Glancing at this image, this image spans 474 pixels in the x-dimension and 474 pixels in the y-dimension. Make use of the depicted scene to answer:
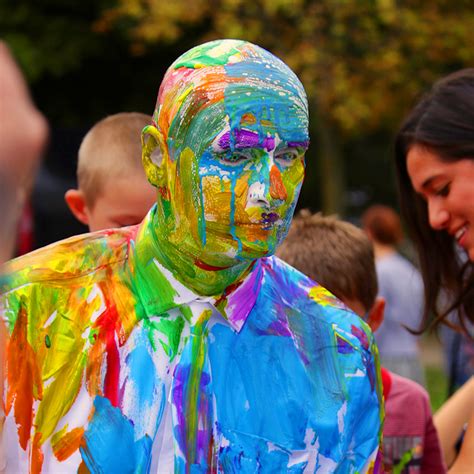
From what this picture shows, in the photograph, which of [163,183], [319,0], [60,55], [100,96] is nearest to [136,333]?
[163,183]

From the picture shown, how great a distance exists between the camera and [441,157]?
274 centimetres

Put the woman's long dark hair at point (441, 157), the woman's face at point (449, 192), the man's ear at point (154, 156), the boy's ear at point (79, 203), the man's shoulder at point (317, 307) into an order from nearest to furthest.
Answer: the man's ear at point (154, 156), the man's shoulder at point (317, 307), the woman's face at point (449, 192), the woman's long dark hair at point (441, 157), the boy's ear at point (79, 203)

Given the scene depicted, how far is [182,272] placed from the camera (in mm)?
1901

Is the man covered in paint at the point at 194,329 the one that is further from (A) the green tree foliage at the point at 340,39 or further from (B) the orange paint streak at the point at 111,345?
(A) the green tree foliage at the point at 340,39

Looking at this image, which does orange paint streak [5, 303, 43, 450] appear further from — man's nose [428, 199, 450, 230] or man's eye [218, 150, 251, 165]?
man's nose [428, 199, 450, 230]

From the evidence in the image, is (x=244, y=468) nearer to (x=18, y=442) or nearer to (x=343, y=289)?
(x=18, y=442)

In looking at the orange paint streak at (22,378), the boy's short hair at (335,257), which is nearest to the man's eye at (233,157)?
the orange paint streak at (22,378)

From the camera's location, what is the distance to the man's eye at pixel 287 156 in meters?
1.83

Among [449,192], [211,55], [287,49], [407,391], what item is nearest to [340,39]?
[287,49]

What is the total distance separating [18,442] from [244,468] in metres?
0.41

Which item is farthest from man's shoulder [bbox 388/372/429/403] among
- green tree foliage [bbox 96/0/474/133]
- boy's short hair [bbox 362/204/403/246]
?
green tree foliage [bbox 96/0/474/133]

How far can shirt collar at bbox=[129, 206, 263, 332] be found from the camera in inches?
74.5

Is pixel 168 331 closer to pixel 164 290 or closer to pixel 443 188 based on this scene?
pixel 164 290

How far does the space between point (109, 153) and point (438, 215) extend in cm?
91
